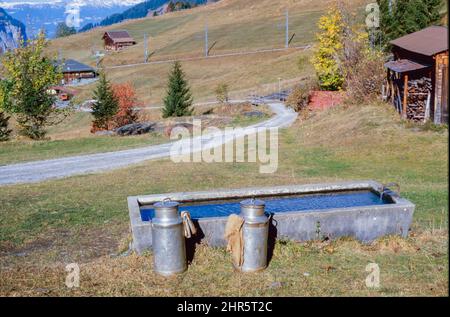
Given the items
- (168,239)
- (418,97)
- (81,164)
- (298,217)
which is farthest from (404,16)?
(168,239)

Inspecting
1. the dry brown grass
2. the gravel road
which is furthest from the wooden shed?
the dry brown grass

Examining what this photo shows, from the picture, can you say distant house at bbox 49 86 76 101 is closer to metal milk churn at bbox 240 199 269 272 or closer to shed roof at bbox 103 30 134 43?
shed roof at bbox 103 30 134 43

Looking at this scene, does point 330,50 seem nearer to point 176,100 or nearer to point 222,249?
Answer: point 176,100

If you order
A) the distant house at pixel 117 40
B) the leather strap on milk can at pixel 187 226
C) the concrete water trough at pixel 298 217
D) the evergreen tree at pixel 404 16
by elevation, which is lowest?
the concrete water trough at pixel 298 217

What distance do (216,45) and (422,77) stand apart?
78.1 meters

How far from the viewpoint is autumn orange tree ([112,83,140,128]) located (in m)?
48.5

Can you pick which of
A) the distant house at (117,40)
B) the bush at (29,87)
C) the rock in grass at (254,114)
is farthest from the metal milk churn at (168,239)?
the distant house at (117,40)

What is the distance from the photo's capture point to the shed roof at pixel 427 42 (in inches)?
988

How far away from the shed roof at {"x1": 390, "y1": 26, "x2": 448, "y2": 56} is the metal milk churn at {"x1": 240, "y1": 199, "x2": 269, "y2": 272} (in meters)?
19.5

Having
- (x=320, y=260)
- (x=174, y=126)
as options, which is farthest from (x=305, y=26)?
(x=320, y=260)

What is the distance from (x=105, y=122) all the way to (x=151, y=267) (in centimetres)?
3829

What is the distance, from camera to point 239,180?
18.4m

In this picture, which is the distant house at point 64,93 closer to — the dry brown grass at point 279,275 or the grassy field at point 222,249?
the grassy field at point 222,249
